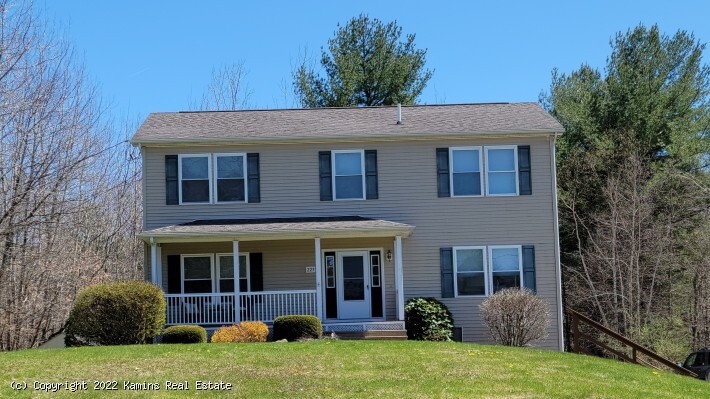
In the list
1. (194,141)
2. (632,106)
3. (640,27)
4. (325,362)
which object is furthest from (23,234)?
(640,27)

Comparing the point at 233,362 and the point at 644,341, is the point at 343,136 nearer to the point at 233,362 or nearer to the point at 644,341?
the point at 233,362

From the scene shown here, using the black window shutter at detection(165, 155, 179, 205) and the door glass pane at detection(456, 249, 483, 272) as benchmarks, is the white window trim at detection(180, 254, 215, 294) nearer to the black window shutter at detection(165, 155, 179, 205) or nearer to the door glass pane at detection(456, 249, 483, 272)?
the black window shutter at detection(165, 155, 179, 205)

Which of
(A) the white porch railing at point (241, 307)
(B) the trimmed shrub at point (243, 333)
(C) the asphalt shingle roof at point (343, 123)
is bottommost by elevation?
(B) the trimmed shrub at point (243, 333)

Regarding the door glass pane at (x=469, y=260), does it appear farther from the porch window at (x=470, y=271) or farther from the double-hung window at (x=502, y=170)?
the double-hung window at (x=502, y=170)

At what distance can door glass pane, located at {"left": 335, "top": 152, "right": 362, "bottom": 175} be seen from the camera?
2195 cm

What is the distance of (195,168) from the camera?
21.8 metres

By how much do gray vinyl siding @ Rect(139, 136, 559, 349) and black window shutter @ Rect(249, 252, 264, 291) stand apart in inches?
4.6

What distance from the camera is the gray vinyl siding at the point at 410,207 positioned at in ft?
71.2

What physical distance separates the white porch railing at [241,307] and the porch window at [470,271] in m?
3.86

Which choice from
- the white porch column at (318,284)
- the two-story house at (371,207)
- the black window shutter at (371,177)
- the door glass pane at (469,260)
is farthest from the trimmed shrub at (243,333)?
the door glass pane at (469,260)

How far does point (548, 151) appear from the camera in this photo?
71.7 feet

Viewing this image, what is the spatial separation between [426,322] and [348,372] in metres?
7.40

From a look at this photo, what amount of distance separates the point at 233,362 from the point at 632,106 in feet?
69.8

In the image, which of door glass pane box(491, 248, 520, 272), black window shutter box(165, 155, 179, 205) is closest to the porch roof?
black window shutter box(165, 155, 179, 205)
